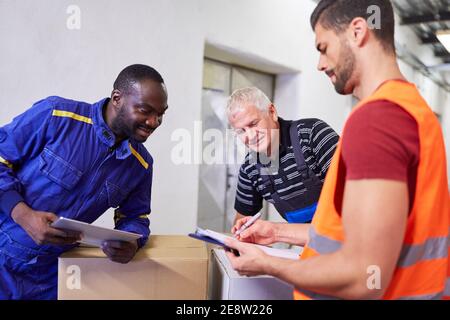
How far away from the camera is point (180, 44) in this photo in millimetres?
2504

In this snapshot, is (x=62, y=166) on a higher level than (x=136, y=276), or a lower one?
higher

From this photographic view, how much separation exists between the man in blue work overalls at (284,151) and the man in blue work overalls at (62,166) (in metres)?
0.36

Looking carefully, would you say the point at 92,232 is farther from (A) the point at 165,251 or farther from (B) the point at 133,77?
(B) the point at 133,77

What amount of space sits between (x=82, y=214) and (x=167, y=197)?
1245 mm

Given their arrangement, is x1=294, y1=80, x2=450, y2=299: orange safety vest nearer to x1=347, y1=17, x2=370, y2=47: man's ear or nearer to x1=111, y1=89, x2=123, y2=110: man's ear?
x1=347, y1=17, x2=370, y2=47: man's ear

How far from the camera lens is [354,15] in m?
0.72

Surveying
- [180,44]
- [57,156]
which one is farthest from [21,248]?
[180,44]

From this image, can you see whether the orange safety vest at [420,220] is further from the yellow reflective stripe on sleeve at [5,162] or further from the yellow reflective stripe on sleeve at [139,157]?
the yellow reflective stripe on sleeve at [5,162]

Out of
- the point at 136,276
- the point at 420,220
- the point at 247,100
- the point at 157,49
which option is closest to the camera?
the point at 420,220

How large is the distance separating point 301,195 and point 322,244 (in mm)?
800

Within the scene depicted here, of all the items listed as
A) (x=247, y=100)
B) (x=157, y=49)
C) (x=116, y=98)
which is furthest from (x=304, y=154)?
(x=157, y=49)

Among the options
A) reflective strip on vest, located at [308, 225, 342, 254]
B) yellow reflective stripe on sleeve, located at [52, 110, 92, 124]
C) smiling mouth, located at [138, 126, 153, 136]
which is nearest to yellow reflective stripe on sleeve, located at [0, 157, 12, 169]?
yellow reflective stripe on sleeve, located at [52, 110, 92, 124]

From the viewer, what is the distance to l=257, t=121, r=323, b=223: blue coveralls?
148cm
